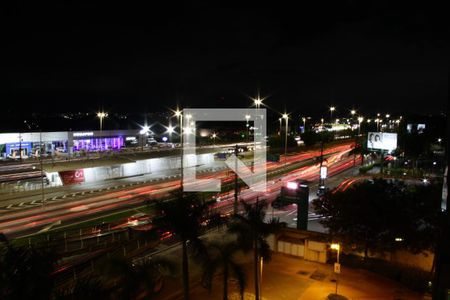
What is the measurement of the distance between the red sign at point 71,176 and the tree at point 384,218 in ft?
105

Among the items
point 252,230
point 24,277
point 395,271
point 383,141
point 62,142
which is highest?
point 383,141

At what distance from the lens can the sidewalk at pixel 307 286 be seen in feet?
57.3

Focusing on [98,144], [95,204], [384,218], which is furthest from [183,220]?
[98,144]

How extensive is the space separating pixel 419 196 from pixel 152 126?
108001 millimetres

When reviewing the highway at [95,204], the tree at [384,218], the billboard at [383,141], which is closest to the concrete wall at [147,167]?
the highway at [95,204]

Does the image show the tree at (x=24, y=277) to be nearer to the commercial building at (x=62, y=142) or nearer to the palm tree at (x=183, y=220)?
the palm tree at (x=183, y=220)

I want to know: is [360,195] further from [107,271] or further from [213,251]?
[107,271]

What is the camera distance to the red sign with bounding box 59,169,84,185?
43344 mm

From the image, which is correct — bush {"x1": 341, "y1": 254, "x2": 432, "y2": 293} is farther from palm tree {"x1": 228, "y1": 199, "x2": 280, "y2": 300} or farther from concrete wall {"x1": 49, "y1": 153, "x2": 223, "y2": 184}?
concrete wall {"x1": 49, "y1": 153, "x2": 223, "y2": 184}

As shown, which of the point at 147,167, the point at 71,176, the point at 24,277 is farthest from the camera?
the point at 147,167

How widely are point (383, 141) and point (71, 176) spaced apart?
38375 millimetres

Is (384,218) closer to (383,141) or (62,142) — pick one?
(383,141)

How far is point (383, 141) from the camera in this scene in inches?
1992

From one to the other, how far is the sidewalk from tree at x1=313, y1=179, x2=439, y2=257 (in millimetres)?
1819
